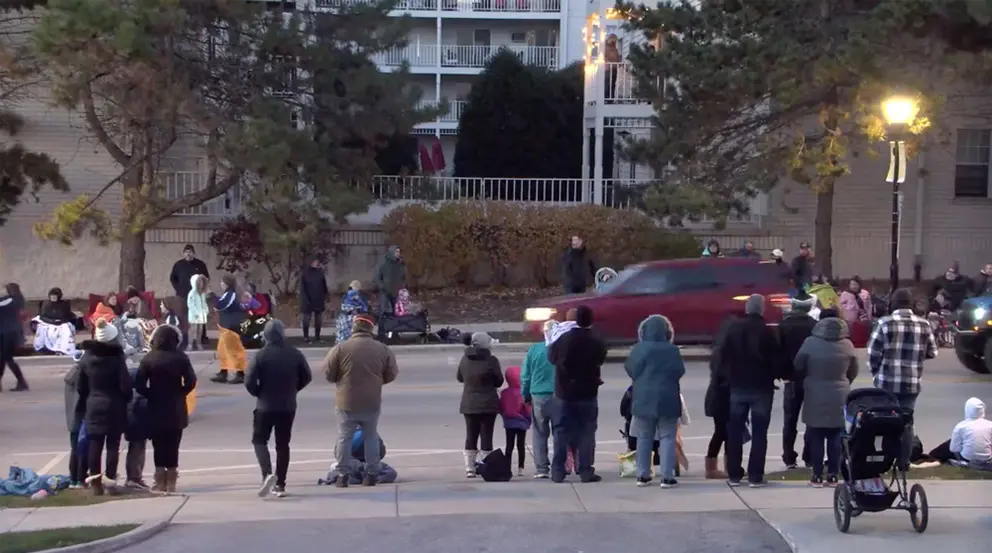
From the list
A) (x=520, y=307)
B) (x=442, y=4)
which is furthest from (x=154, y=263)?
(x=442, y=4)

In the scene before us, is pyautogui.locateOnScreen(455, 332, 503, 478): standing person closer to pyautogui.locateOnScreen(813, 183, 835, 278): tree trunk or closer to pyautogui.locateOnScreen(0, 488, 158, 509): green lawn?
pyautogui.locateOnScreen(0, 488, 158, 509): green lawn

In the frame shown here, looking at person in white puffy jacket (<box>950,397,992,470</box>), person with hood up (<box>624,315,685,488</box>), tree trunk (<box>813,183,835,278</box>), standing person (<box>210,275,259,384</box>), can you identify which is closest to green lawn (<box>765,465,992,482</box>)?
person in white puffy jacket (<box>950,397,992,470</box>)

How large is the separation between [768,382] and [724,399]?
0.48m

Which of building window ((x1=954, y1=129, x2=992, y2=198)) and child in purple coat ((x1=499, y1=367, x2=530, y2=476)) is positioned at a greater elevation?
building window ((x1=954, y1=129, x2=992, y2=198))

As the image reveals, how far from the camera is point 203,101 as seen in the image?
77.1 ft

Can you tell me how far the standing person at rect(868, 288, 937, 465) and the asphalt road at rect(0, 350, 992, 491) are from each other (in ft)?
5.77

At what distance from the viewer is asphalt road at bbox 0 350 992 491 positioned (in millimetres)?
12734

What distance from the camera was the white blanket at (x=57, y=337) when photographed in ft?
68.2

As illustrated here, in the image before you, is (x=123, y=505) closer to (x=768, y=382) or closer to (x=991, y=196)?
(x=768, y=382)

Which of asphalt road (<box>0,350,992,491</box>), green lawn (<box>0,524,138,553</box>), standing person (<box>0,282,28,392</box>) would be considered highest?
standing person (<box>0,282,28,392</box>)

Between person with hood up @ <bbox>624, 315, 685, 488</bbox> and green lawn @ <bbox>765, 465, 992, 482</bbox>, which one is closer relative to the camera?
person with hood up @ <bbox>624, 315, 685, 488</bbox>

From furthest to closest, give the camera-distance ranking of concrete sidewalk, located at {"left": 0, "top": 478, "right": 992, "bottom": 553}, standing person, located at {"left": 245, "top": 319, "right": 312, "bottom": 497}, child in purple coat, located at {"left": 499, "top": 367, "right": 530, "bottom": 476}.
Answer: child in purple coat, located at {"left": 499, "top": 367, "right": 530, "bottom": 476}
standing person, located at {"left": 245, "top": 319, "right": 312, "bottom": 497}
concrete sidewalk, located at {"left": 0, "top": 478, "right": 992, "bottom": 553}

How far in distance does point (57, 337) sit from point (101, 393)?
10736mm

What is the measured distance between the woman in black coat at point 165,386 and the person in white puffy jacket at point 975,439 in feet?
23.8
